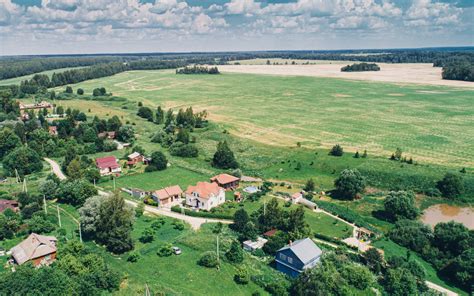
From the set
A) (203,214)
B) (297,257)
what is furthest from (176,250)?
(297,257)

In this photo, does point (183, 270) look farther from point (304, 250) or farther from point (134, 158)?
point (134, 158)

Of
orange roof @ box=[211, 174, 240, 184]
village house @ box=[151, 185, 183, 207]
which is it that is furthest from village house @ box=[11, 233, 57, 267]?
orange roof @ box=[211, 174, 240, 184]

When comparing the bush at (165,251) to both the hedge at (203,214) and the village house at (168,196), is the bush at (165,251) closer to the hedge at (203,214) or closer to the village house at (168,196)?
the hedge at (203,214)

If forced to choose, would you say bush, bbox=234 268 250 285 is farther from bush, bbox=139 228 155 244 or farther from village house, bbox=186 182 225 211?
village house, bbox=186 182 225 211

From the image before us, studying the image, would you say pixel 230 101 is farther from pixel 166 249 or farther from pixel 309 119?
pixel 166 249

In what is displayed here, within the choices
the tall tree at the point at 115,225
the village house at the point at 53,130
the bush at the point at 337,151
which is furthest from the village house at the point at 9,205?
the bush at the point at 337,151

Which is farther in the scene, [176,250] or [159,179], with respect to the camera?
[159,179]
